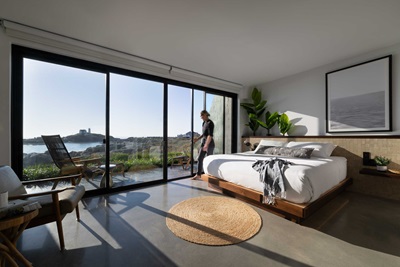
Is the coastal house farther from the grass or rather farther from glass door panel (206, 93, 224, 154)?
glass door panel (206, 93, 224, 154)

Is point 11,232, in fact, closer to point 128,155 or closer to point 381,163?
point 128,155

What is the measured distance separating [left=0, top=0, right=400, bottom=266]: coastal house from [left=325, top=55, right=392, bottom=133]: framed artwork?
36mm

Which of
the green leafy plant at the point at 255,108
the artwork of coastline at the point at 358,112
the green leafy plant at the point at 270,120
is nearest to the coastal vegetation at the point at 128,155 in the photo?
the green leafy plant at the point at 255,108

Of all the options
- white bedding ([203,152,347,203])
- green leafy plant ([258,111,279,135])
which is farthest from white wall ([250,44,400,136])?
white bedding ([203,152,347,203])

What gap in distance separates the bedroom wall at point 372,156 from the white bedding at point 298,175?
0.86 ft

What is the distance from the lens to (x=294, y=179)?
6.18ft

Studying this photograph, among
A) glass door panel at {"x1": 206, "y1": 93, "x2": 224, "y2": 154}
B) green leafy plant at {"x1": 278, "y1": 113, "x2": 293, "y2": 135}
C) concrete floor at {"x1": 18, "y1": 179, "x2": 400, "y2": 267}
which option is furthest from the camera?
glass door panel at {"x1": 206, "y1": 93, "x2": 224, "y2": 154}

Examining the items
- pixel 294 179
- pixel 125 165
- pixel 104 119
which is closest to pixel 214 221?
pixel 294 179

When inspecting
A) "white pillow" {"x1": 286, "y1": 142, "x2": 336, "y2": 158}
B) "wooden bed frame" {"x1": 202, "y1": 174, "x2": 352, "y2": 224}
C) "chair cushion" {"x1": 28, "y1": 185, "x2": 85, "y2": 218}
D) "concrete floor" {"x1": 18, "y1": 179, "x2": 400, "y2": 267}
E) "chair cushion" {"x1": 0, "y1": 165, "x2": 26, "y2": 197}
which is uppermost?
"white pillow" {"x1": 286, "y1": 142, "x2": 336, "y2": 158}

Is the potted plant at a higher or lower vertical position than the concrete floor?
higher

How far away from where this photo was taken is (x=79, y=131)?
2840 millimetres

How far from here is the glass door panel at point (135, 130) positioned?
3.17 m

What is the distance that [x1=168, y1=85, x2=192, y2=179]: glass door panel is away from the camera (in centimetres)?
383

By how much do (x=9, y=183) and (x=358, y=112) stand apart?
17.2ft
